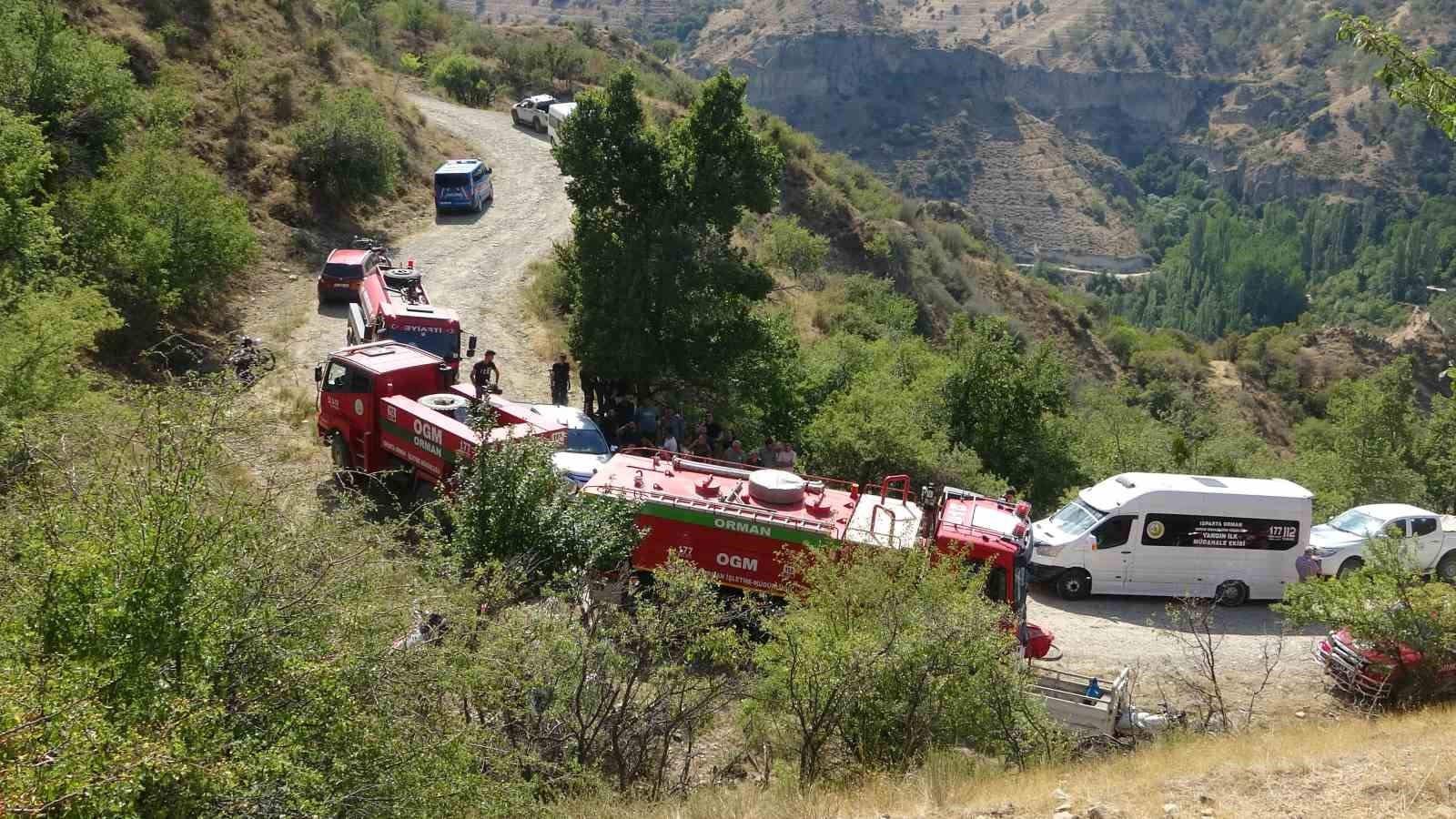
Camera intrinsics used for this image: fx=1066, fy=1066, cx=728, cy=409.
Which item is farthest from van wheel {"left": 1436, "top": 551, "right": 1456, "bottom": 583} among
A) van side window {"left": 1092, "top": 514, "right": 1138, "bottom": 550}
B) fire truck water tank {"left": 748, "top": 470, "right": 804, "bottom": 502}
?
fire truck water tank {"left": 748, "top": 470, "right": 804, "bottom": 502}

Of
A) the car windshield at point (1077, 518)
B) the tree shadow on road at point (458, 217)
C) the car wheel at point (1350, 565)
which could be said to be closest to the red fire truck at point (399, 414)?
the car windshield at point (1077, 518)

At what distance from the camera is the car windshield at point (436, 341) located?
23.1 meters

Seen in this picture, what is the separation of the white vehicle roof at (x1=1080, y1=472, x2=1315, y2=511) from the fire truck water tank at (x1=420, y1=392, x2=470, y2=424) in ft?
37.3

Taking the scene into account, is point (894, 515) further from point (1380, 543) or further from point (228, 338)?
Result: point (228, 338)

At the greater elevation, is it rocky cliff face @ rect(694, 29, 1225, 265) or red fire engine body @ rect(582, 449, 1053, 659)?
rocky cliff face @ rect(694, 29, 1225, 265)

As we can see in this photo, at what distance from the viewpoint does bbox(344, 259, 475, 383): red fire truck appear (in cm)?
2305

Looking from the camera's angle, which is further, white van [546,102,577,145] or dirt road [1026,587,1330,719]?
white van [546,102,577,145]

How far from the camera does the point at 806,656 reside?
35.1 feet

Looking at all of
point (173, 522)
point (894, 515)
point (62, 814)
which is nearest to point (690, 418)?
point (894, 515)

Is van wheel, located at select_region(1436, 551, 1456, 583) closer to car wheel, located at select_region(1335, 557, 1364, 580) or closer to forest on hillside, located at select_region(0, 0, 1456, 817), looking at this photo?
car wheel, located at select_region(1335, 557, 1364, 580)

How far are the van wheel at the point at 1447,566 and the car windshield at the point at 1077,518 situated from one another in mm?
6998

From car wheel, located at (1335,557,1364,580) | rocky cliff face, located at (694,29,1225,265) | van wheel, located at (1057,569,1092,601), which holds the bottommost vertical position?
van wheel, located at (1057,569,1092,601)

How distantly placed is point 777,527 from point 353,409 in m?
8.68

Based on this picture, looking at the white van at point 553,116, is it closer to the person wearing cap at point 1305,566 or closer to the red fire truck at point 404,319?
the red fire truck at point 404,319
